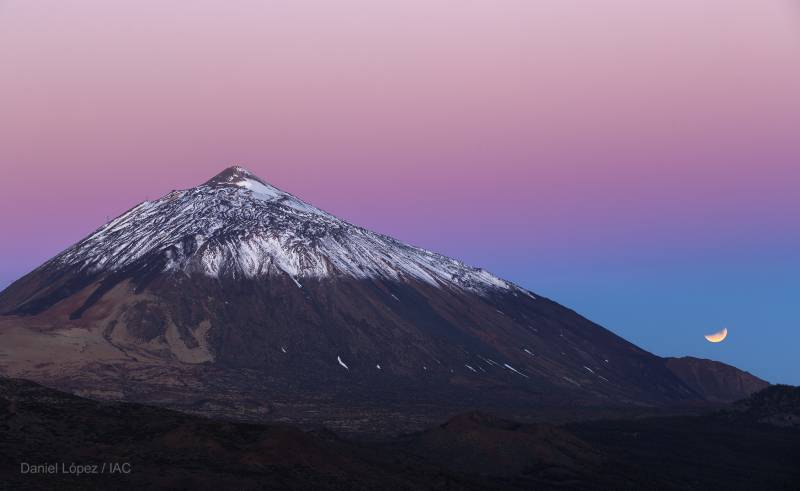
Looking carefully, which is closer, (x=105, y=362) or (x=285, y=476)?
(x=285, y=476)

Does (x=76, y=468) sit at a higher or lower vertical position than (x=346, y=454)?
lower

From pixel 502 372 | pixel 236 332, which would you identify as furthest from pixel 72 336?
pixel 502 372

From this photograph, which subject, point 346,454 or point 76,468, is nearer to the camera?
A: point 76,468

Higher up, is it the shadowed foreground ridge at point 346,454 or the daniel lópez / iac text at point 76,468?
the shadowed foreground ridge at point 346,454

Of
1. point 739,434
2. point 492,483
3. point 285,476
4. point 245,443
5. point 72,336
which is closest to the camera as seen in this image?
point 285,476

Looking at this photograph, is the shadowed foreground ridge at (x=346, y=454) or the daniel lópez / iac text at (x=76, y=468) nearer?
the daniel lópez / iac text at (x=76, y=468)

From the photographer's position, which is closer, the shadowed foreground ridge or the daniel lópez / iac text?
the daniel lópez / iac text

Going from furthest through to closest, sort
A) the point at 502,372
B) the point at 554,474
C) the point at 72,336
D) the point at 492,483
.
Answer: the point at 502,372 → the point at 72,336 → the point at 554,474 → the point at 492,483

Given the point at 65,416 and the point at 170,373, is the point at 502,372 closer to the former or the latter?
the point at 170,373

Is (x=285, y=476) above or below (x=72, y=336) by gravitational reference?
below

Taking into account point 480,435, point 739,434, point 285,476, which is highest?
point 739,434

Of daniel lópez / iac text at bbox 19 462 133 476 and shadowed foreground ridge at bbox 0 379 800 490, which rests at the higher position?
shadowed foreground ridge at bbox 0 379 800 490
